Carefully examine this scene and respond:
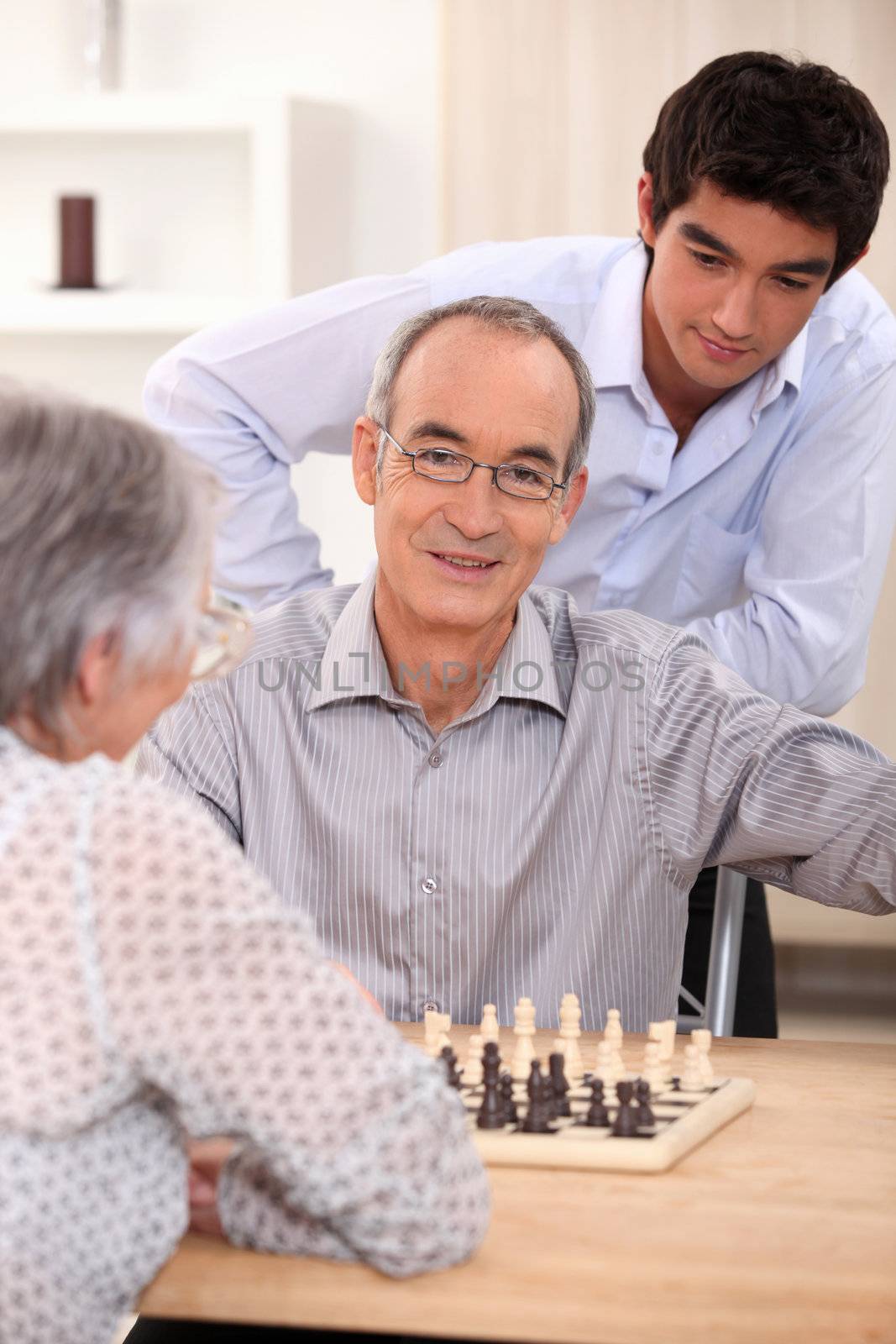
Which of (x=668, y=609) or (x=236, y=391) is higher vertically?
(x=236, y=391)

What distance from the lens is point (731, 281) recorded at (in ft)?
7.10

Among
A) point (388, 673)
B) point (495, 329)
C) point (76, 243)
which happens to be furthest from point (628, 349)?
point (76, 243)

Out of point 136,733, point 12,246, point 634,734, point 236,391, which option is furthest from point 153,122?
point 136,733

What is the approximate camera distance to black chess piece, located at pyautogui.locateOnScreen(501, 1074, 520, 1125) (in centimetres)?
130

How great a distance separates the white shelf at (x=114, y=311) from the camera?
4059 millimetres

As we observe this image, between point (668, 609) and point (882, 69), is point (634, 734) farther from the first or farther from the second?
point (882, 69)

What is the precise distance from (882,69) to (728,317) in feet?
7.46

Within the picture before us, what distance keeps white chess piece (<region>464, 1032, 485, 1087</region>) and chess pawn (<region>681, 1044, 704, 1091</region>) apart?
0.18 metres

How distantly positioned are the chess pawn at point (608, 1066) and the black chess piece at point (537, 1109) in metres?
0.11

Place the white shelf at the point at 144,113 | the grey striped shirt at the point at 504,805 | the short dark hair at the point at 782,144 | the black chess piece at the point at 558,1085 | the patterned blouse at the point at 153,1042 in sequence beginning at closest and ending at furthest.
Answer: the patterned blouse at the point at 153,1042
the black chess piece at the point at 558,1085
the grey striped shirt at the point at 504,805
the short dark hair at the point at 782,144
the white shelf at the point at 144,113

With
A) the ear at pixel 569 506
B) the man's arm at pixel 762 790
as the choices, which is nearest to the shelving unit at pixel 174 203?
the ear at pixel 569 506

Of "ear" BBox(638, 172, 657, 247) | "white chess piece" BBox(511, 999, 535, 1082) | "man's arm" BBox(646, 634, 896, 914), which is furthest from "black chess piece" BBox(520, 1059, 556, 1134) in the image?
"ear" BBox(638, 172, 657, 247)

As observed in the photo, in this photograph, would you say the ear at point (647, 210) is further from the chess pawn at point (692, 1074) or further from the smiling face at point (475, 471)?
the chess pawn at point (692, 1074)

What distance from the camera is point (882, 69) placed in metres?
4.04
